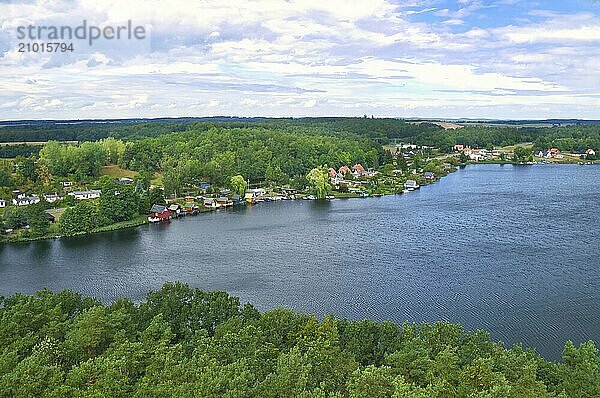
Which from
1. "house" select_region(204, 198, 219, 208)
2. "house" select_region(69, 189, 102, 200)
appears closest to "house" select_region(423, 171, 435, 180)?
"house" select_region(204, 198, 219, 208)

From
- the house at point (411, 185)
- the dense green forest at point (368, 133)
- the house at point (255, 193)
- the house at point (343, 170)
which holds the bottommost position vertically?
the house at point (255, 193)

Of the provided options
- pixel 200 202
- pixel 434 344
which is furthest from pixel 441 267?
pixel 200 202

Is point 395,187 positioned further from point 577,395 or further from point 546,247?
point 577,395

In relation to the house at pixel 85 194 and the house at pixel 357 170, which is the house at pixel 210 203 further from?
the house at pixel 357 170

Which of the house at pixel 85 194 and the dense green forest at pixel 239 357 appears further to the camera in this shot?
the house at pixel 85 194

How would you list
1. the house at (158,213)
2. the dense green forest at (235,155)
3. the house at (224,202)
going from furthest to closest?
the dense green forest at (235,155), the house at (224,202), the house at (158,213)

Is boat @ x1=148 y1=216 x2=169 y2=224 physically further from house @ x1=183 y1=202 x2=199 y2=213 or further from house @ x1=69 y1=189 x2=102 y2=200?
house @ x1=69 y1=189 x2=102 y2=200

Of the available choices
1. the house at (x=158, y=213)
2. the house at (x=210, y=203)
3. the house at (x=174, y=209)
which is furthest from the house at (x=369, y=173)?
the house at (x=158, y=213)
